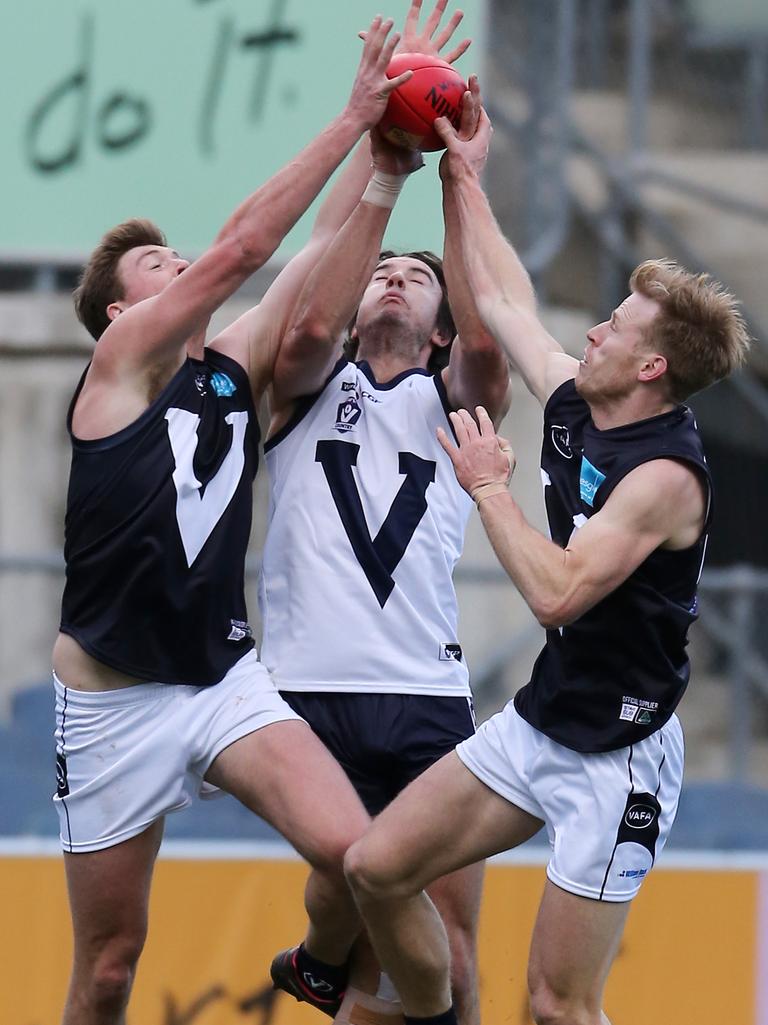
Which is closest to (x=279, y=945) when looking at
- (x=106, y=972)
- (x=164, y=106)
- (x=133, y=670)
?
(x=106, y=972)

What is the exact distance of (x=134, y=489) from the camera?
493 centimetres

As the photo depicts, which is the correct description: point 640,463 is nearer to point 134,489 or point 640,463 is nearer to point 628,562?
point 628,562

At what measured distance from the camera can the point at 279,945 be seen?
20.0 ft

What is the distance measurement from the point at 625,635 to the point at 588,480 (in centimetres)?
45

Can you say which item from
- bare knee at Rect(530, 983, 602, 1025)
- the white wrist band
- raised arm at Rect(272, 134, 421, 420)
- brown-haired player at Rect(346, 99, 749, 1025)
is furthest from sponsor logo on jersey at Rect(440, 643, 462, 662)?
the white wrist band

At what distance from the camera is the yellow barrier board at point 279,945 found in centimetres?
598

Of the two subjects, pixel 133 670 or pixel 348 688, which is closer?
pixel 133 670

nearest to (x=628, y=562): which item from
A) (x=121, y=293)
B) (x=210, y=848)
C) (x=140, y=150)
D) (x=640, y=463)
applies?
(x=640, y=463)

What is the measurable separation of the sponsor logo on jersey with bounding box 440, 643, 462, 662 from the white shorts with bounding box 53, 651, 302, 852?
58 centimetres

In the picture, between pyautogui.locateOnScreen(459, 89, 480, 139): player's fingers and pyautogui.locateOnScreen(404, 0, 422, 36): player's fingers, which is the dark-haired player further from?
pyautogui.locateOnScreen(404, 0, 422, 36): player's fingers

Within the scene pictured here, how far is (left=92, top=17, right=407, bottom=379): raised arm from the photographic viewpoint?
4.83 meters

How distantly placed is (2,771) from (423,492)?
3.41 meters

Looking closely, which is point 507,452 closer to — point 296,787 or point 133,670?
point 296,787

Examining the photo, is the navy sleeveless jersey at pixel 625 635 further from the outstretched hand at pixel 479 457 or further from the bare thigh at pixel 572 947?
the bare thigh at pixel 572 947
